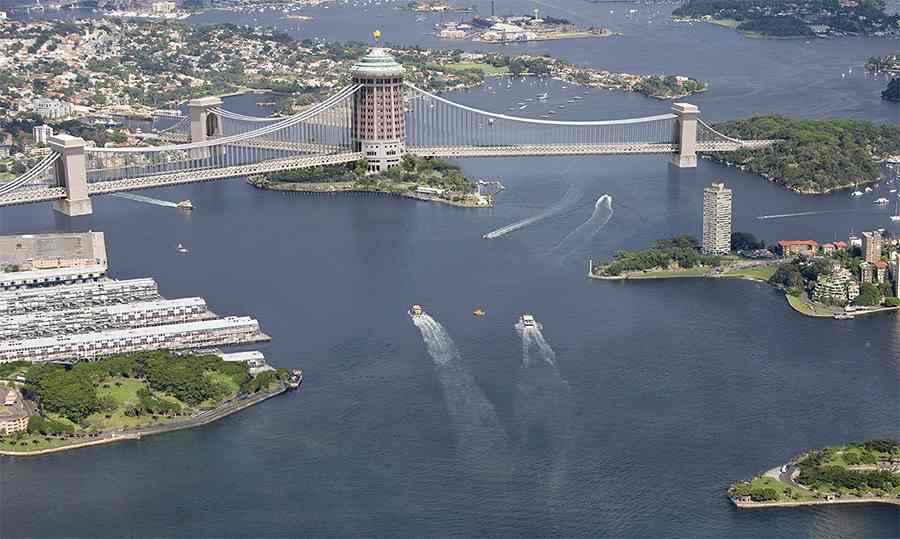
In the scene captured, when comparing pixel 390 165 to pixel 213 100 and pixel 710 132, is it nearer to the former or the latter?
pixel 213 100

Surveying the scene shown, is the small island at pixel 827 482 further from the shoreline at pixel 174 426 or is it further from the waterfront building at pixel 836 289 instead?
the waterfront building at pixel 836 289

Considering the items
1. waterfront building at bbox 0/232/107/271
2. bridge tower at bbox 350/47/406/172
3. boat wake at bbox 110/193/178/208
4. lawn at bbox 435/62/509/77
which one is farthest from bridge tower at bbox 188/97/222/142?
lawn at bbox 435/62/509/77

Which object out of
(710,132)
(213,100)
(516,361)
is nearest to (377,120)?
(213,100)

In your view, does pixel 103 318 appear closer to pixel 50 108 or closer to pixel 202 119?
pixel 202 119

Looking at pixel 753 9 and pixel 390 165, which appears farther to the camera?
pixel 753 9

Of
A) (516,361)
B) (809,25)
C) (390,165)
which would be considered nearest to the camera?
(516,361)

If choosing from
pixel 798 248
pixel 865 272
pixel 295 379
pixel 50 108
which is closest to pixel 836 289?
pixel 865 272

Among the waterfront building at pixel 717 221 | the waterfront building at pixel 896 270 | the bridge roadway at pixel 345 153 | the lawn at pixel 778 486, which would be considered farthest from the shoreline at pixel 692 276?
the bridge roadway at pixel 345 153
